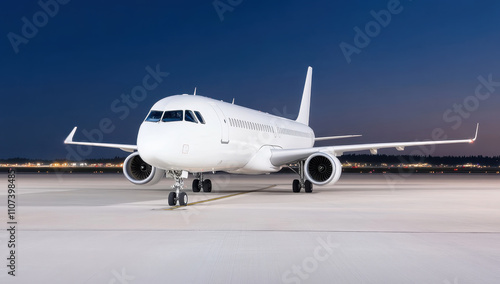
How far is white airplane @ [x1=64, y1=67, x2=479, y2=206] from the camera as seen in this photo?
604 inches

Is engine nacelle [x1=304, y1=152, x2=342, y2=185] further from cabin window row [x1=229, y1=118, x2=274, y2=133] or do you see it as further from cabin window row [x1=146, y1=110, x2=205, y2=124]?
cabin window row [x1=146, y1=110, x2=205, y2=124]

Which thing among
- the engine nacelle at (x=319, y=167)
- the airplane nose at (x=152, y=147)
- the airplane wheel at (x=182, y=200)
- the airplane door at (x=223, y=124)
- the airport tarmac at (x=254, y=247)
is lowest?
the airport tarmac at (x=254, y=247)

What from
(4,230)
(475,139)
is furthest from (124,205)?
(475,139)

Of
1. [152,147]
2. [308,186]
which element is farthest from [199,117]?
[308,186]

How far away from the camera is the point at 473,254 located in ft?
23.9

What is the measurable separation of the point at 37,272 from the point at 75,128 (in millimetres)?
18131

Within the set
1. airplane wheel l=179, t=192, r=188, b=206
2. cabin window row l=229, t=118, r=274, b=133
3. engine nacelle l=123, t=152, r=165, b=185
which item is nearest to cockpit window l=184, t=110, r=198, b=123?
airplane wheel l=179, t=192, r=188, b=206

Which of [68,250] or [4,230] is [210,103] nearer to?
[4,230]

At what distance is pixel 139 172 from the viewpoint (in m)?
20.6

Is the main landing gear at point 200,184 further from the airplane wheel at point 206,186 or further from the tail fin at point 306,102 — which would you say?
the tail fin at point 306,102

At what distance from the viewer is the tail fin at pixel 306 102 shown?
3542 cm

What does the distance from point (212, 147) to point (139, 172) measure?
4414mm

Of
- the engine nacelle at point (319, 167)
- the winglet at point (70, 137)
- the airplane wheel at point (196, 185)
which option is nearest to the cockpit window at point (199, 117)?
the engine nacelle at point (319, 167)

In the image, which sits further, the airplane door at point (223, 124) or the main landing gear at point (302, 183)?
the main landing gear at point (302, 183)
